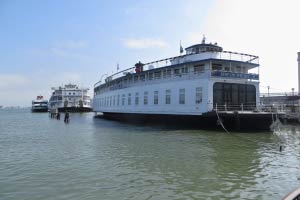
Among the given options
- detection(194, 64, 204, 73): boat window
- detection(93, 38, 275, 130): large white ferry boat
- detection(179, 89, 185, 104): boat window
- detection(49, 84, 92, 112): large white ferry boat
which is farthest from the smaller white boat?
detection(194, 64, 204, 73): boat window

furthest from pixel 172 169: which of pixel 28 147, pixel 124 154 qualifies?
pixel 28 147

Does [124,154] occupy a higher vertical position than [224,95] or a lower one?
lower

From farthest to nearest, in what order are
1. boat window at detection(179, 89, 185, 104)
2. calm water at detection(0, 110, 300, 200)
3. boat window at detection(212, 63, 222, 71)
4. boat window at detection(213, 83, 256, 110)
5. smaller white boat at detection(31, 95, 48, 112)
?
smaller white boat at detection(31, 95, 48, 112) → boat window at detection(179, 89, 185, 104) → boat window at detection(212, 63, 222, 71) → boat window at detection(213, 83, 256, 110) → calm water at detection(0, 110, 300, 200)

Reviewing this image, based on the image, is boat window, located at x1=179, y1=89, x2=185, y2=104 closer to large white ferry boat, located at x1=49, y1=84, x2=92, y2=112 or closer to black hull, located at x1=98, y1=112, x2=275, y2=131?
black hull, located at x1=98, y1=112, x2=275, y2=131

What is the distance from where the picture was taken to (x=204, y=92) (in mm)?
29031

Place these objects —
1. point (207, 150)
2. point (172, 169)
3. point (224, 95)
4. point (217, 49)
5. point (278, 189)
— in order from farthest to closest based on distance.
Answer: point (217, 49) < point (224, 95) < point (207, 150) < point (172, 169) < point (278, 189)

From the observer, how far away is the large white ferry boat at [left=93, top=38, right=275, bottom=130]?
27761mm

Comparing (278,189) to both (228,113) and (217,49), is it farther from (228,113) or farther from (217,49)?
(217,49)

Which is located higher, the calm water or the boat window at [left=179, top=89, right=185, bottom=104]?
the boat window at [left=179, top=89, right=185, bottom=104]

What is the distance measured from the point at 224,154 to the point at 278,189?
5973 millimetres

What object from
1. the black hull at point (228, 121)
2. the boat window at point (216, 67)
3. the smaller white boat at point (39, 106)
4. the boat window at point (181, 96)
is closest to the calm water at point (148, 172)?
the black hull at point (228, 121)

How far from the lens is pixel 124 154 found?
50.1ft

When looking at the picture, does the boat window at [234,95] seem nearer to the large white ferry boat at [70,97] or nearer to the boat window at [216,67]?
the boat window at [216,67]

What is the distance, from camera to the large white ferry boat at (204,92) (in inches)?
1093
